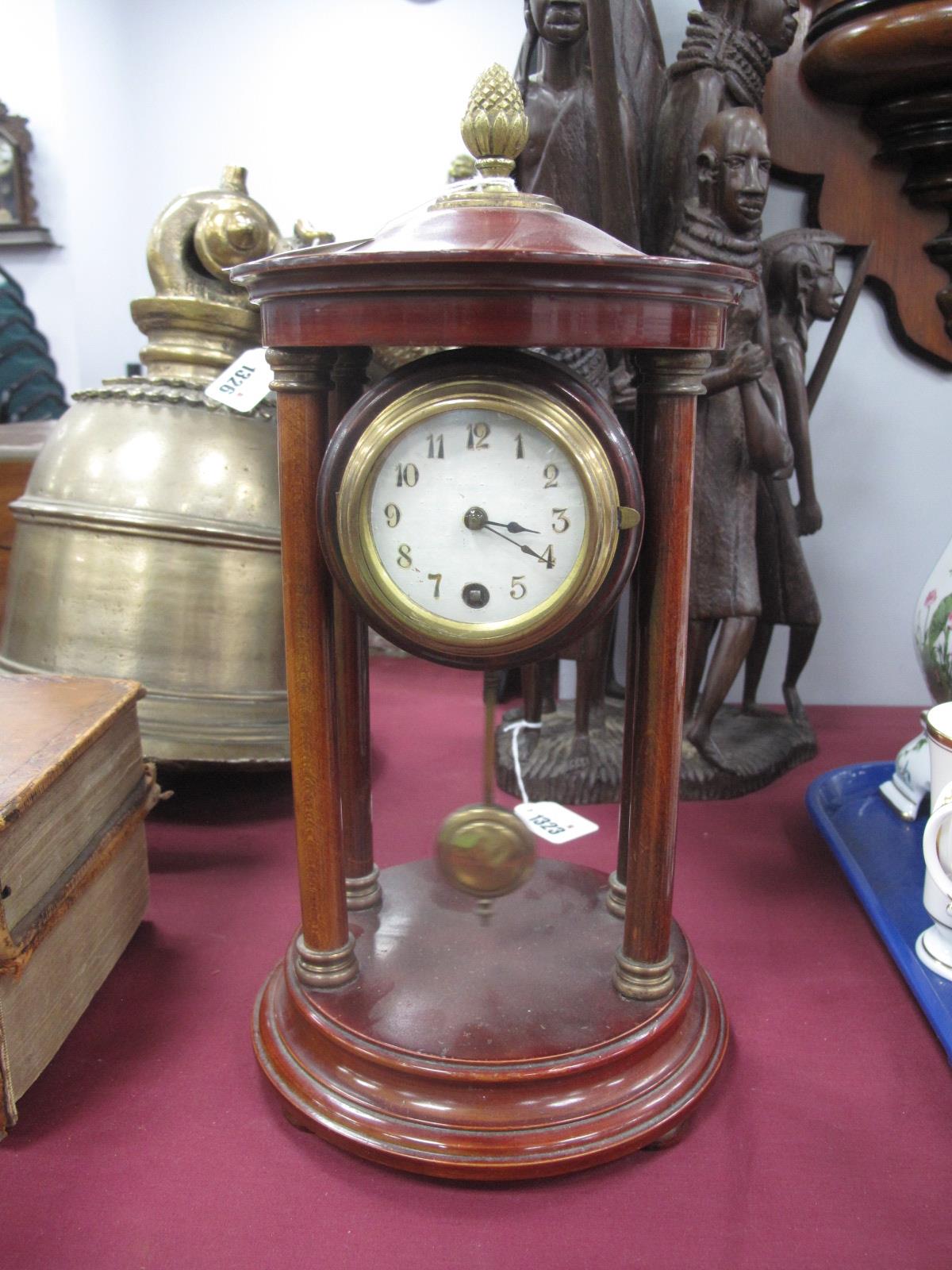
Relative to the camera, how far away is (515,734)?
1.65m

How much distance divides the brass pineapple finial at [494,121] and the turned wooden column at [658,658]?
0.21m

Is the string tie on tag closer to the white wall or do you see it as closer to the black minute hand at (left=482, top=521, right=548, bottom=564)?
the black minute hand at (left=482, top=521, right=548, bottom=564)

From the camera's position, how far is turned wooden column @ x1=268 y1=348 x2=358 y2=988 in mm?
851

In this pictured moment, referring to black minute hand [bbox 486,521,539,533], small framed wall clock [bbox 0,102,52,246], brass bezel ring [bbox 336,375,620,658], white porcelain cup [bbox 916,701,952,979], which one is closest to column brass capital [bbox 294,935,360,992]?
brass bezel ring [bbox 336,375,620,658]

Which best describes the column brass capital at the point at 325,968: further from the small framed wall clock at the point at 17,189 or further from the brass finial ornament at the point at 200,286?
the small framed wall clock at the point at 17,189

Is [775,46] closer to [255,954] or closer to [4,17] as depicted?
[255,954]

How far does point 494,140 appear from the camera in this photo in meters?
0.85

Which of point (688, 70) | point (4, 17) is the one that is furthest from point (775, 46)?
point (4, 17)

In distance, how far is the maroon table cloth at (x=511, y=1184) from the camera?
799 millimetres

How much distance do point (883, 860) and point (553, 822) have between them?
0.42 m

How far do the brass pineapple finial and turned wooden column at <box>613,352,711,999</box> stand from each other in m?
0.21

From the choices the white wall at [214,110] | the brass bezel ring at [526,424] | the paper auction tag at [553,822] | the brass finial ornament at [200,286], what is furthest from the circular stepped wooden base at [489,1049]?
the white wall at [214,110]

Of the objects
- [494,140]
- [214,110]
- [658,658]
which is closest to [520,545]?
[658,658]

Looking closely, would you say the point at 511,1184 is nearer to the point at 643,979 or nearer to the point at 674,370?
the point at 643,979
